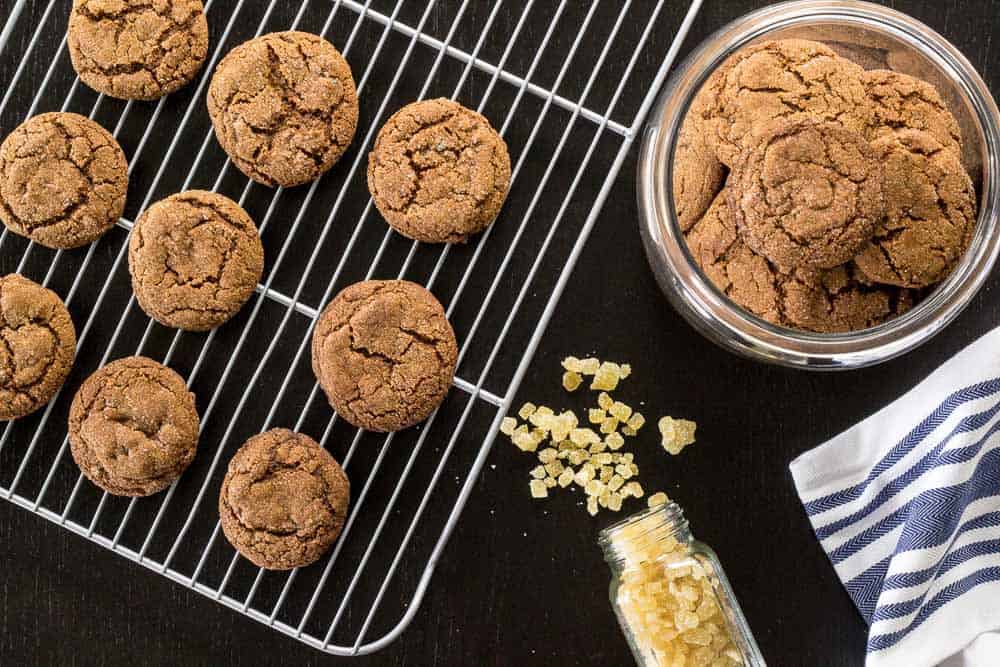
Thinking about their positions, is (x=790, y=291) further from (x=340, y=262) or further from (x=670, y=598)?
(x=340, y=262)

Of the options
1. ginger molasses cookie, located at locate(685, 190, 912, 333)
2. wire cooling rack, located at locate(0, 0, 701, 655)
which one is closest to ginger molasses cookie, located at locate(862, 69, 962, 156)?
ginger molasses cookie, located at locate(685, 190, 912, 333)

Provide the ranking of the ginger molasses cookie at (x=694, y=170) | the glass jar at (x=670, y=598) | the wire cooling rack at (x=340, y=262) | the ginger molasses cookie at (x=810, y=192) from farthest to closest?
the wire cooling rack at (x=340, y=262) < the glass jar at (x=670, y=598) < the ginger molasses cookie at (x=694, y=170) < the ginger molasses cookie at (x=810, y=192)

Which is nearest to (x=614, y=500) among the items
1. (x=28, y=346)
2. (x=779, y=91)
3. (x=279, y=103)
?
(x=779, y=91)

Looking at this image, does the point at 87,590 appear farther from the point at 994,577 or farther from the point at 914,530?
the point at 994,577

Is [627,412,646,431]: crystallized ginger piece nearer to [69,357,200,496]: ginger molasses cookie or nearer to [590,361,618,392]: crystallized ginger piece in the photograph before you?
[590,361,618,392]: crystallized ginger piece

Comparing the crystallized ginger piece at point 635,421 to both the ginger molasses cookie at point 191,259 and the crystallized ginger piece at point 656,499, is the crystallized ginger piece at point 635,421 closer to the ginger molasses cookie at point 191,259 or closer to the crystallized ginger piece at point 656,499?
the crystallized ginger piece at point 656,499

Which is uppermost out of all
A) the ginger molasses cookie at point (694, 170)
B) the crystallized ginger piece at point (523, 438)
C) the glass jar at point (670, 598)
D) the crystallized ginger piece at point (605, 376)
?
the ginger molasses cookie at point (694, 170)

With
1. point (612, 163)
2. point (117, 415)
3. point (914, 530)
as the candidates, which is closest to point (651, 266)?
point (612, 163)

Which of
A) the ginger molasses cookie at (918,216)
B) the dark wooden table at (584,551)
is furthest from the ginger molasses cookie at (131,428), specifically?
the ginger molasses cookie at (918,216)
